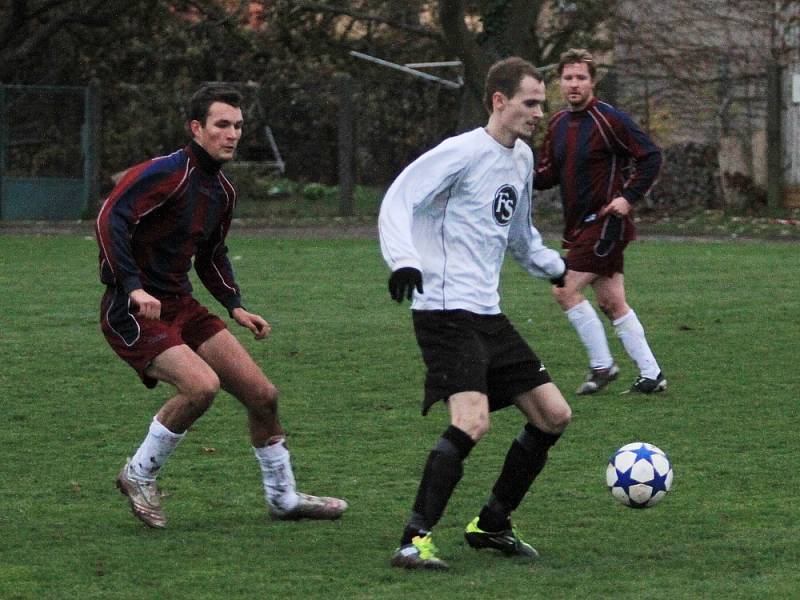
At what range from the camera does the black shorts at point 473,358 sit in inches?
213

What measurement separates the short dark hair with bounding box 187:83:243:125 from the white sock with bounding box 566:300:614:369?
143 inches

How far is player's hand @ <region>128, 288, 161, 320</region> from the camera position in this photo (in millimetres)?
5633

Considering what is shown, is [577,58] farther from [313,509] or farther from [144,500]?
[144,500]

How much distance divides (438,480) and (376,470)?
67.9 inches

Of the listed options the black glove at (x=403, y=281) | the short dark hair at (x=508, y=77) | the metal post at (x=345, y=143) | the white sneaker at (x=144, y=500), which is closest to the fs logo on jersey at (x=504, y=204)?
the short dark hair at (x=508, y=77)

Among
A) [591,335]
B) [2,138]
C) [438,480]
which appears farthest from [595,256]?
[2,138]

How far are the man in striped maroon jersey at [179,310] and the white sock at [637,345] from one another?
11.3ft

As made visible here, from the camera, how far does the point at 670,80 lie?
26688 mm

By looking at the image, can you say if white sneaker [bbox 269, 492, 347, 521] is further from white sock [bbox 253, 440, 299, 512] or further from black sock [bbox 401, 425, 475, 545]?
black sock [bbox 401, 425, 475, 545]

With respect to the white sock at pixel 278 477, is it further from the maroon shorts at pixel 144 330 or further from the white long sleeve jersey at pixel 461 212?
the white long sleeve jersey at pixel 461 212

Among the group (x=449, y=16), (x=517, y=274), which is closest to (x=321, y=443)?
(x=517, y=274)

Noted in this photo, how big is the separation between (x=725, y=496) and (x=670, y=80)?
21020 mm

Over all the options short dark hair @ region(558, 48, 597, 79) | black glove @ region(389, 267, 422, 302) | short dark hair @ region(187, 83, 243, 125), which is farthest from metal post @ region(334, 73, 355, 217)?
black glove @ region(389, 267, 422, 302)

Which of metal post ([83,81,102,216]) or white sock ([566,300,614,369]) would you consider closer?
white sock ([566,300,614,369])
